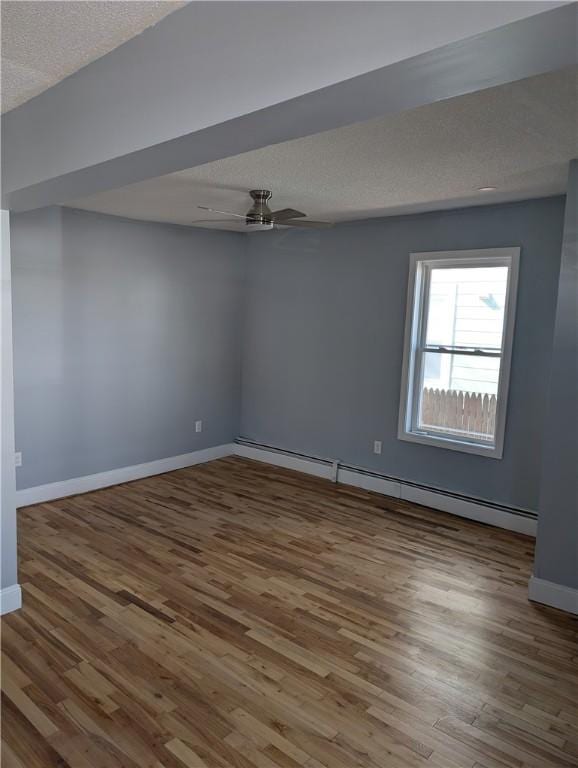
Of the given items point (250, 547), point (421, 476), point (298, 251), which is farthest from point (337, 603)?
point (298, 251)

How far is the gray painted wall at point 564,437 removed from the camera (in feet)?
9.96

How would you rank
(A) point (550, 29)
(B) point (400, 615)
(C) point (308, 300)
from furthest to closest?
(C) point (308, 300) → (B) point (400, 615) → (A) point (550, 29)

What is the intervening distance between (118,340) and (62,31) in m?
3.45

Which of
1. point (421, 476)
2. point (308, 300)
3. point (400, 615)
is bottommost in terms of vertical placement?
point (400, 615)

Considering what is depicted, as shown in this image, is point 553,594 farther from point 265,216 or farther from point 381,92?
point 381,92

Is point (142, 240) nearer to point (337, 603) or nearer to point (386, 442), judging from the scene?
point (386, 442)

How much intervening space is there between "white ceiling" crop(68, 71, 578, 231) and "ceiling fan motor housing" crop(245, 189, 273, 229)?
0.32 ft

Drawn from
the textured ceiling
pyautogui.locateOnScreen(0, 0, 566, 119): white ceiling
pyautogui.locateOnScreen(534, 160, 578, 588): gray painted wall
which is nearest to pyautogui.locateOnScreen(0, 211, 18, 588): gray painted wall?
the textured ceiling

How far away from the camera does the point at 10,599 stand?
2908mm

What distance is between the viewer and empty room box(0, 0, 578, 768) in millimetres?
1569

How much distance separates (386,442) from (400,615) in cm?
214

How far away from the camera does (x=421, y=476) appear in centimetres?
482

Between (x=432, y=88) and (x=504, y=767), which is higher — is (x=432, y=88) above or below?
above

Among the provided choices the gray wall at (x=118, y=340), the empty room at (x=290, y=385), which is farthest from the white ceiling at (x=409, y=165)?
the gray wall at (x=118, y=340)
